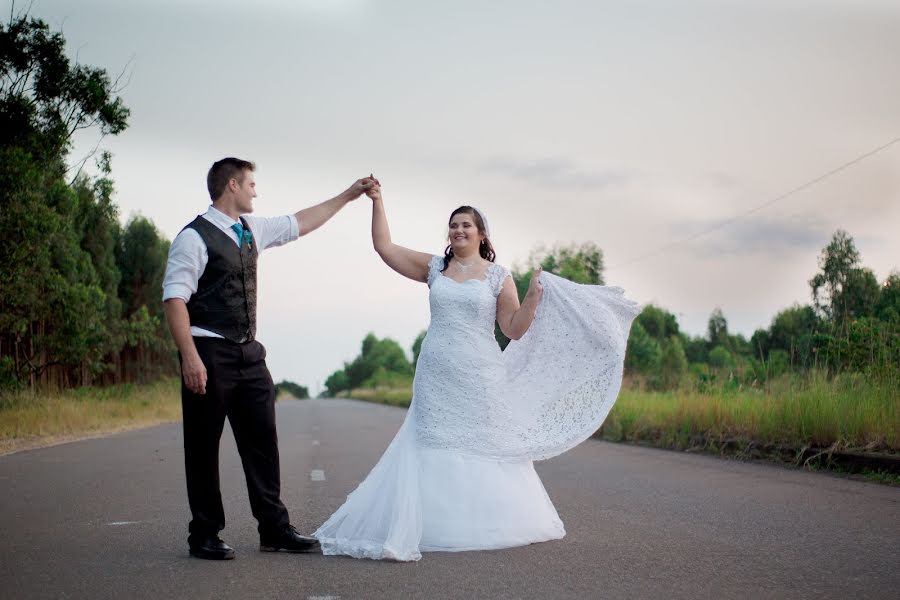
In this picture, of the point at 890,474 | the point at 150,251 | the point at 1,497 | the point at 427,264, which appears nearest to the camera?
the point at 427,264

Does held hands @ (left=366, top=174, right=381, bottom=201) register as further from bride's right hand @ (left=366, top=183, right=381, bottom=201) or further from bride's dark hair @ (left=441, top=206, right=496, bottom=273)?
bride's dark hair @ (left=441, top=206, right=496, bottom=273)

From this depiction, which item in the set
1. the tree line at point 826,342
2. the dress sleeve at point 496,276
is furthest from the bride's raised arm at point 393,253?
the tree line at point 826,342

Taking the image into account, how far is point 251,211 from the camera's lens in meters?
6.28

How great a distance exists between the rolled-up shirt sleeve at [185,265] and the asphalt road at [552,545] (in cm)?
161

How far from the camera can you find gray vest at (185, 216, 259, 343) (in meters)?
5.93

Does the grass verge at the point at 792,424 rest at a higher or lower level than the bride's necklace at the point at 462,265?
lower

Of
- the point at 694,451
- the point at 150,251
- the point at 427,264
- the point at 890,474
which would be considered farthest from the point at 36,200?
the point at 150,251

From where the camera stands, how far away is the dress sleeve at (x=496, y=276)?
701cm

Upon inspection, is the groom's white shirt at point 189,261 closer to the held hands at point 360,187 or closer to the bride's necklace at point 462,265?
the held hands at point 360,187

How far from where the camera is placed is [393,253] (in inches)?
283

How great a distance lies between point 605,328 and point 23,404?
19513mm

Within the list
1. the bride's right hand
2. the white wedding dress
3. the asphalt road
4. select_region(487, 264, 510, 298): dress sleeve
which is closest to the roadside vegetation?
the asphalt road

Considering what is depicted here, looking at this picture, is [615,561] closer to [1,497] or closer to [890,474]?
[890,474]

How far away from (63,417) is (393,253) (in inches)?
691
